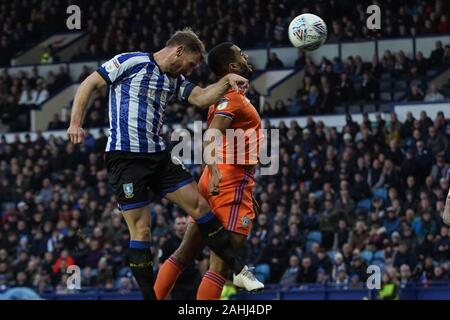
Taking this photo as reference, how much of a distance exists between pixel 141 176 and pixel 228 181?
2.91 ft

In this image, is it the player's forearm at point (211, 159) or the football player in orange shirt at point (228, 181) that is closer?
the player's forearm at point (211, 159)

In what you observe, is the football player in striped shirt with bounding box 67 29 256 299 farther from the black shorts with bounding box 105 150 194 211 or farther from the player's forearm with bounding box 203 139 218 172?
the player's forearm with bounding box 203 139 218 172

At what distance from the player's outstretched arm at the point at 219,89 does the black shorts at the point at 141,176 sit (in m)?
0.53

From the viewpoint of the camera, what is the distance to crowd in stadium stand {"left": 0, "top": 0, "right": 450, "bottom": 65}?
25.3m

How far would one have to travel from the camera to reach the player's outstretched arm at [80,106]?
9.14 m

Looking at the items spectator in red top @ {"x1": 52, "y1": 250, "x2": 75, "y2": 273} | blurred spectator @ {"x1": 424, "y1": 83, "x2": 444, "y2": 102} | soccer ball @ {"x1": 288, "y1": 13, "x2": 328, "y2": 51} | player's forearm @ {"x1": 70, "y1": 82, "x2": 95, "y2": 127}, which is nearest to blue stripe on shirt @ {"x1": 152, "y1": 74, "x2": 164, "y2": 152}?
player's forearm @ {"x1": 70, "y1": 82, "x2": 95, "y2": 127}

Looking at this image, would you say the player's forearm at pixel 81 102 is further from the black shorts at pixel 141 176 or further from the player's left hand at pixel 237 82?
the player's left hand at pixel 237 82

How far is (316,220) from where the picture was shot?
20.4m

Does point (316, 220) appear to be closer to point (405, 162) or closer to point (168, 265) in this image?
point (405, 162)

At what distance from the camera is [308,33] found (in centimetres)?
1111

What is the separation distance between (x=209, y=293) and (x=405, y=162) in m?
10.9

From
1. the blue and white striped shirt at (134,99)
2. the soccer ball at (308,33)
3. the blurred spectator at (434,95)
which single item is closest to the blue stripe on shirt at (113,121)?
the blue and white striped shirt at (134,99)

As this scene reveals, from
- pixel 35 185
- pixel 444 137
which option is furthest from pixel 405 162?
pixel 35 185

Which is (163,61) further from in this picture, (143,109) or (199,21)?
(199,21)
